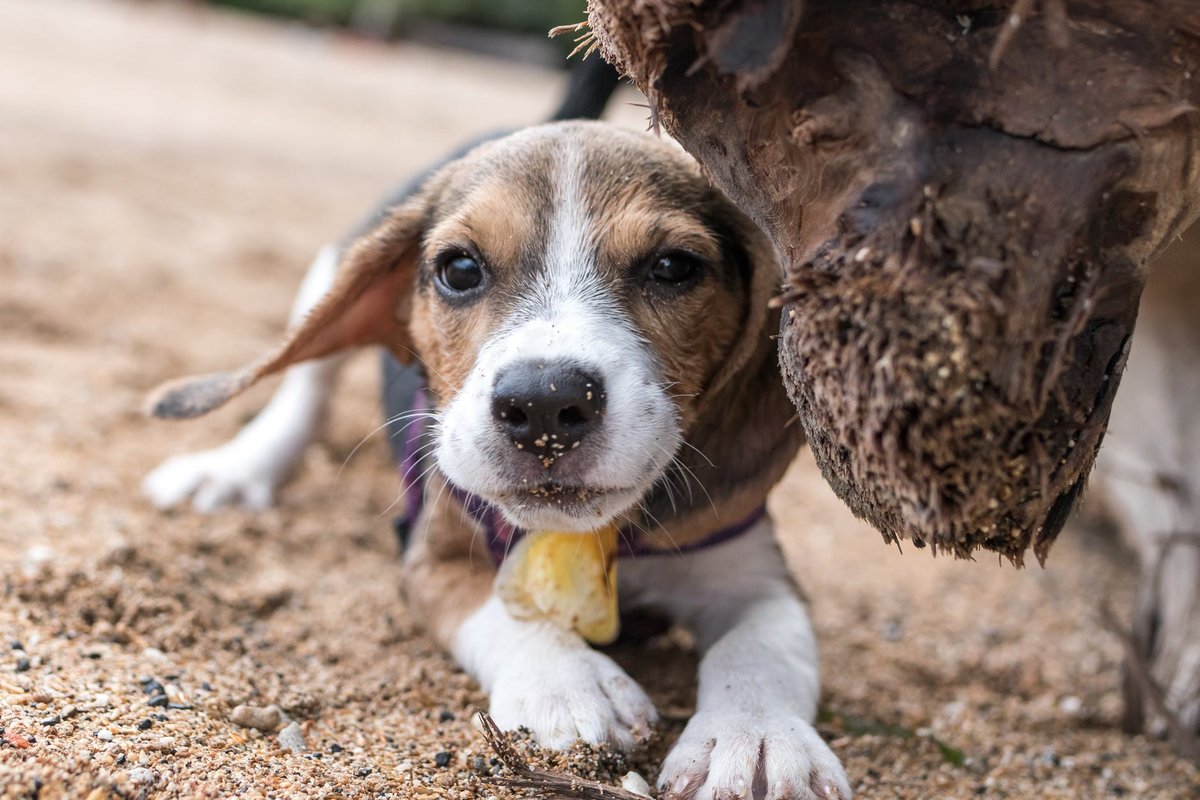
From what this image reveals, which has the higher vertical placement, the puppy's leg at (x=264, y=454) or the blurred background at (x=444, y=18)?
the puppy's leg at (x=264, y=454)

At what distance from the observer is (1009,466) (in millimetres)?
2191

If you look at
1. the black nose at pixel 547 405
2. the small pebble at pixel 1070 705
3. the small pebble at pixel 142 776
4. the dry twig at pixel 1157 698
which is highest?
the black nose at pixel 547 405

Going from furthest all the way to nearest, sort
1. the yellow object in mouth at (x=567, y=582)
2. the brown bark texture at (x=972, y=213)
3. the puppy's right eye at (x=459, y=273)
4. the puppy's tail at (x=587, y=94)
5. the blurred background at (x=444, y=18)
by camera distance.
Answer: the blurred background at (x=444, y=18), the puppy's tail at (x=587, y=94), the puppy's right eye at (x=459, y=273), the yellow object in mouth at (x=567, y=582), the brown bark texture at (x=972, y=213)

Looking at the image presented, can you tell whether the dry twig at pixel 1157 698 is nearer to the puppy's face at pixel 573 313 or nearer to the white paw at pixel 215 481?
the puppy's face at pixel 573 313

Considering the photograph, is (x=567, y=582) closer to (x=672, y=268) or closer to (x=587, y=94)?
(x=672, y=268)

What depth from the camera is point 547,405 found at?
107 inches

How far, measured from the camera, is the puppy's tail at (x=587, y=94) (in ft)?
15.9

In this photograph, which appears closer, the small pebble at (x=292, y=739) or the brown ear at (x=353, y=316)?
the small pebble at (x=292, y=739)

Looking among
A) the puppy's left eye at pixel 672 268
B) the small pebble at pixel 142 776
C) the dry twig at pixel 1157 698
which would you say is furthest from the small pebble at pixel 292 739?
the dry twig at pixel 1157 698

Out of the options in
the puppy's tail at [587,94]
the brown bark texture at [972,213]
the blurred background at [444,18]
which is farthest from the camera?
the blurred background at [444,18]

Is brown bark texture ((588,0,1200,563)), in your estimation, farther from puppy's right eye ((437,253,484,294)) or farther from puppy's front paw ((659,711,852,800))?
puppy's right eye ((437,253,484,294))

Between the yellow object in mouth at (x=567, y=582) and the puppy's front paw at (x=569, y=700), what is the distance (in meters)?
0.15

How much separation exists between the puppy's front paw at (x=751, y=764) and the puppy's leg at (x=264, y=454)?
2461 mm

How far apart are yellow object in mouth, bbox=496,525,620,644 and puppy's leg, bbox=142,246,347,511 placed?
1723 mm
